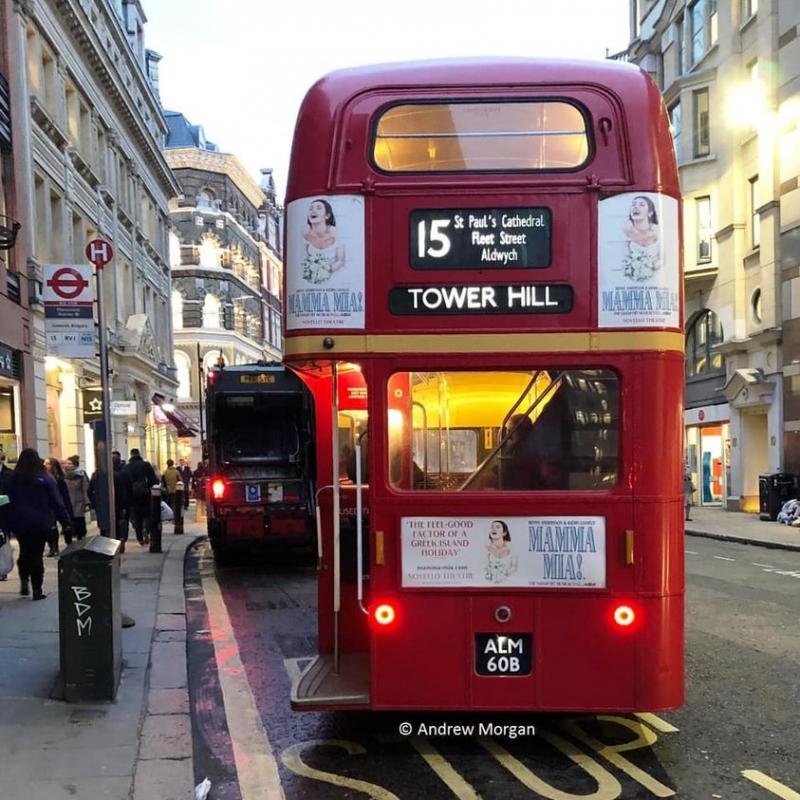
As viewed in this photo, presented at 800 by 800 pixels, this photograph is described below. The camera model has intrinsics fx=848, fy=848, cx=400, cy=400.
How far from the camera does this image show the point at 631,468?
15.0 feet

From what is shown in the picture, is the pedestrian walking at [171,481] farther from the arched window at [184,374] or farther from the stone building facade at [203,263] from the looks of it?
the arched window at [184,374]

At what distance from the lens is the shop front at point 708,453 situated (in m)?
26.5

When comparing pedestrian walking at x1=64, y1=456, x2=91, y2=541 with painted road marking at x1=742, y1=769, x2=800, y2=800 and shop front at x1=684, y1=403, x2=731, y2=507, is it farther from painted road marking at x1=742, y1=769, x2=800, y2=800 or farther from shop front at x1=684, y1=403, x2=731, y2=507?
shop front at x1=684, y1=403, x2=731, y2=507

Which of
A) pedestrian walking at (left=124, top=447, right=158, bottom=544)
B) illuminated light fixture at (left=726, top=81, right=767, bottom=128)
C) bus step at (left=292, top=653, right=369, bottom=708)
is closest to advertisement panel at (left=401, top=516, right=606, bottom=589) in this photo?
bus step at (left=292, top=653, right=369, bottom=708)

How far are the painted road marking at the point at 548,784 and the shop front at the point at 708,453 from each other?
22.9m

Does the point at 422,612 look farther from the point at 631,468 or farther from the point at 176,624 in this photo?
the point at 176,624

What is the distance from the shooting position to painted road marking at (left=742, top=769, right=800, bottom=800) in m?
4.28

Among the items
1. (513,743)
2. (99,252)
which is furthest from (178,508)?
(513,743)

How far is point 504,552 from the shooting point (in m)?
4.64

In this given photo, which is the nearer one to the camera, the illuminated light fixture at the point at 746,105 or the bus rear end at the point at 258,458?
the bus rear end at the point at 258,458

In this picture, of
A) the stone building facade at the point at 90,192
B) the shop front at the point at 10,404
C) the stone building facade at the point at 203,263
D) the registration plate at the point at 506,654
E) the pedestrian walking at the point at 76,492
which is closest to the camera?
the registration plate at the point at 506,654

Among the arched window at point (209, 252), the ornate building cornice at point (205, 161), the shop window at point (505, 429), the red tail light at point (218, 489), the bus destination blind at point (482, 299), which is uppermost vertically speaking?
the ornate building cornice at point (205, 161)

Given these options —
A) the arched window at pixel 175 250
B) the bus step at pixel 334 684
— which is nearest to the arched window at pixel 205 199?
the arched window at pixel 175 250

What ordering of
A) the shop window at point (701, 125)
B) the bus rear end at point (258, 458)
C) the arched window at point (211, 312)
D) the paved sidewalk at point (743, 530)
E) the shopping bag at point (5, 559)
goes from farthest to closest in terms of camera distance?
the arched window at point (211, 312)
the shop window at point (701, 125)
the paved sidewalk at point (743, 530)
the bus rear end at point (258, 458)
the shopping bag at point (5, 559)
